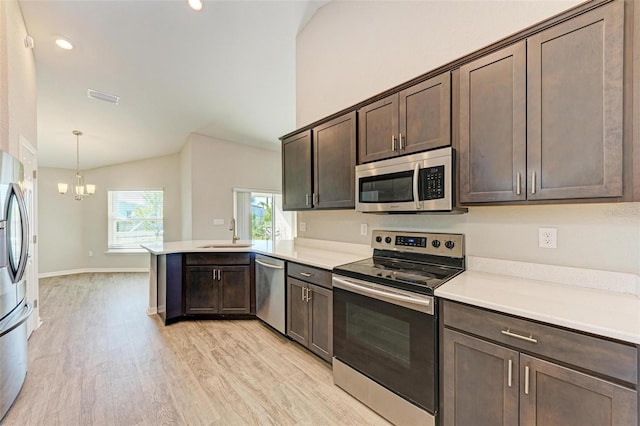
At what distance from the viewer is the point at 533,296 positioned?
53.6 inches

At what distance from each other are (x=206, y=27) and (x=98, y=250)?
20.5 feet

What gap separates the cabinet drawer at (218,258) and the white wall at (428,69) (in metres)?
0.78

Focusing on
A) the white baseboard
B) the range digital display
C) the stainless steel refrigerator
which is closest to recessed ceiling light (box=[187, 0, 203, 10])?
the stainless steel refrigerator

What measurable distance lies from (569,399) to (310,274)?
1706mm

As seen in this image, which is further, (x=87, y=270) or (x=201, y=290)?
(x=87, y=270)

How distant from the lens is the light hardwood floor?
5.99 feet

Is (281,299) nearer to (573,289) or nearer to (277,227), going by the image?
(573,289)

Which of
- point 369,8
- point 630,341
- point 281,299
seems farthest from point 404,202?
point 369,8

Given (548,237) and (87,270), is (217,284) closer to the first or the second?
(548,237)

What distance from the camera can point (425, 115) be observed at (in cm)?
191

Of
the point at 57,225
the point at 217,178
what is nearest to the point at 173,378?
the point at 217,178

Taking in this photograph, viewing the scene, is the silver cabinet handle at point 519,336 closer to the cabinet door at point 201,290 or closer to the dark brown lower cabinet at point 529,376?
the dark brown lower cabinet at point 529,376

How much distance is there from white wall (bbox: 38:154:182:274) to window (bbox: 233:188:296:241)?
5.07 feet

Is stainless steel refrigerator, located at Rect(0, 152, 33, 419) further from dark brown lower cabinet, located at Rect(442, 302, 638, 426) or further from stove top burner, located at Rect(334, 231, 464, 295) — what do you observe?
dark brown lower cabinet, located at Rect(442, 302, 638, 426)
